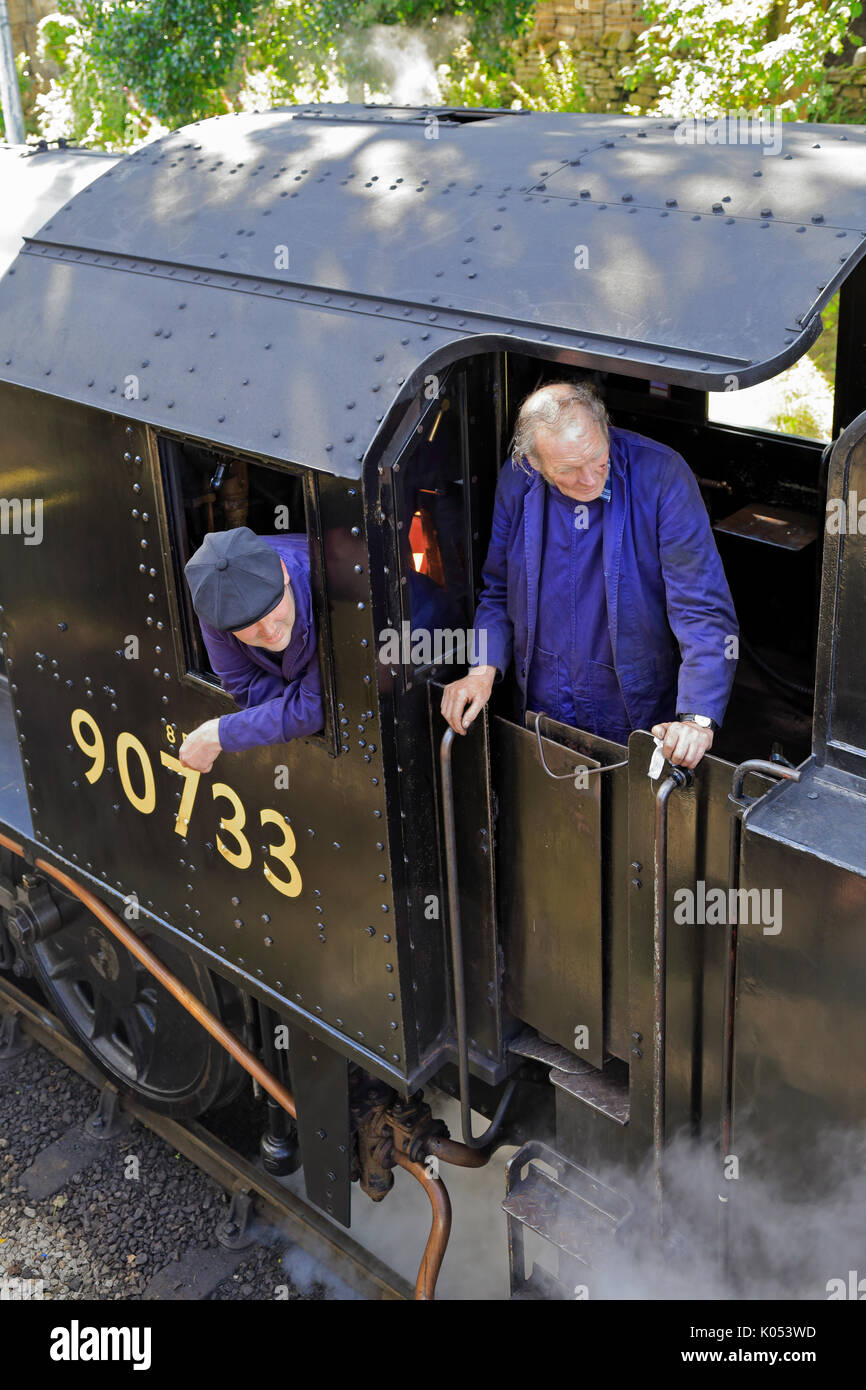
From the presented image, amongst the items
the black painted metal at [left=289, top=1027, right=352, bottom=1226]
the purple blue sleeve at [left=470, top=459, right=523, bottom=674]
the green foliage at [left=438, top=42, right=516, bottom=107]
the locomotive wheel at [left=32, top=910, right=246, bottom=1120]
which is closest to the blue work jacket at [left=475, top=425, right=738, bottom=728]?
the purple blue sleeve at [left=470, top=459, right=523, bottom=674]

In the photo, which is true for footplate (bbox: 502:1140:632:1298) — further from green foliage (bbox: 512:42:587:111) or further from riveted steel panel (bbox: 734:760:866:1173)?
green foliage (bbox: 512:42:587:111)

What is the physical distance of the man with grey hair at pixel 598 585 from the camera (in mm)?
2697

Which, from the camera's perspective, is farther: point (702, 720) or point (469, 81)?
point (469, 81)

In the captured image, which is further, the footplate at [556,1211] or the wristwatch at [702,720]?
the footplate at [556,1211]

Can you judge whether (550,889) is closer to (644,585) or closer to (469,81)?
(644,585)

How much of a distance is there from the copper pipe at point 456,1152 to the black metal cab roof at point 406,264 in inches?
79.7

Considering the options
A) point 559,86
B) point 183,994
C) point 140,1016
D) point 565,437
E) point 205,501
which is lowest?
point 140,1016

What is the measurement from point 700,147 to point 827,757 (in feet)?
4.73

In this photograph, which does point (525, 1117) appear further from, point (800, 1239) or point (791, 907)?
point (791, 907)

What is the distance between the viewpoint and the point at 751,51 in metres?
9.60

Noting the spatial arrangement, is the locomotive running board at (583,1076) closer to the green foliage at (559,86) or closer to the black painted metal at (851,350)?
the black painted metal at (851,350)

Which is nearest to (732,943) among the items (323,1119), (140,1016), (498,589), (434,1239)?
(498,589)

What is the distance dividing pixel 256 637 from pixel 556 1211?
159cm

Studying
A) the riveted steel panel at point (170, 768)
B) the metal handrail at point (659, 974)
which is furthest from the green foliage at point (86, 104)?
the metal handrail at point (659, 974)
